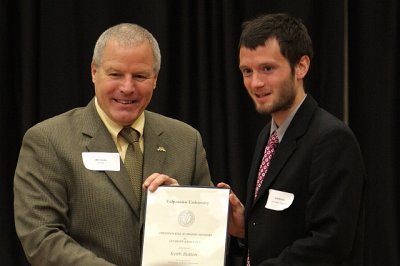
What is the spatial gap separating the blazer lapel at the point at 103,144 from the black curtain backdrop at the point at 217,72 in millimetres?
2141

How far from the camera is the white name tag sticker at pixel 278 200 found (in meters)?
3.11

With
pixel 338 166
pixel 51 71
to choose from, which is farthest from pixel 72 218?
pixel 51 71

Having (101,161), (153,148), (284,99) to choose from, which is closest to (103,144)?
(101,161)

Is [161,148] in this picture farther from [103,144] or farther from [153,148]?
[103,144]

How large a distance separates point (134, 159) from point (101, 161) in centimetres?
19

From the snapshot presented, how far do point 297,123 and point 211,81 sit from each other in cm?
264

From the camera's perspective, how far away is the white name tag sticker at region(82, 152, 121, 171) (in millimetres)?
3424

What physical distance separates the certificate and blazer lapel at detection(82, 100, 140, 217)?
12 centimetres

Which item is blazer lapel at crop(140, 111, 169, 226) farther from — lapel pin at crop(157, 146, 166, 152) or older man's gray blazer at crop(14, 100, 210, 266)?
older man's gray blazer at crop(14, 100, 210, 266)

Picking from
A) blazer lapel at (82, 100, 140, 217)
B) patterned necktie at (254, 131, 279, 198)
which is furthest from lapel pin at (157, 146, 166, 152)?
patterned necktie at (254, 131, 279, 198)

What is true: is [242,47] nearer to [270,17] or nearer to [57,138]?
[270,17]

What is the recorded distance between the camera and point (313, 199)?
9.88 ft

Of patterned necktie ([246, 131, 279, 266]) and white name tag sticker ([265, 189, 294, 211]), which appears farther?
patterned necktie ([246, 131, 279, 266])

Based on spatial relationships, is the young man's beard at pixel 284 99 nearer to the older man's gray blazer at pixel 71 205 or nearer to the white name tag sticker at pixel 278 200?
the white name tag sticker at pixel 278 200
